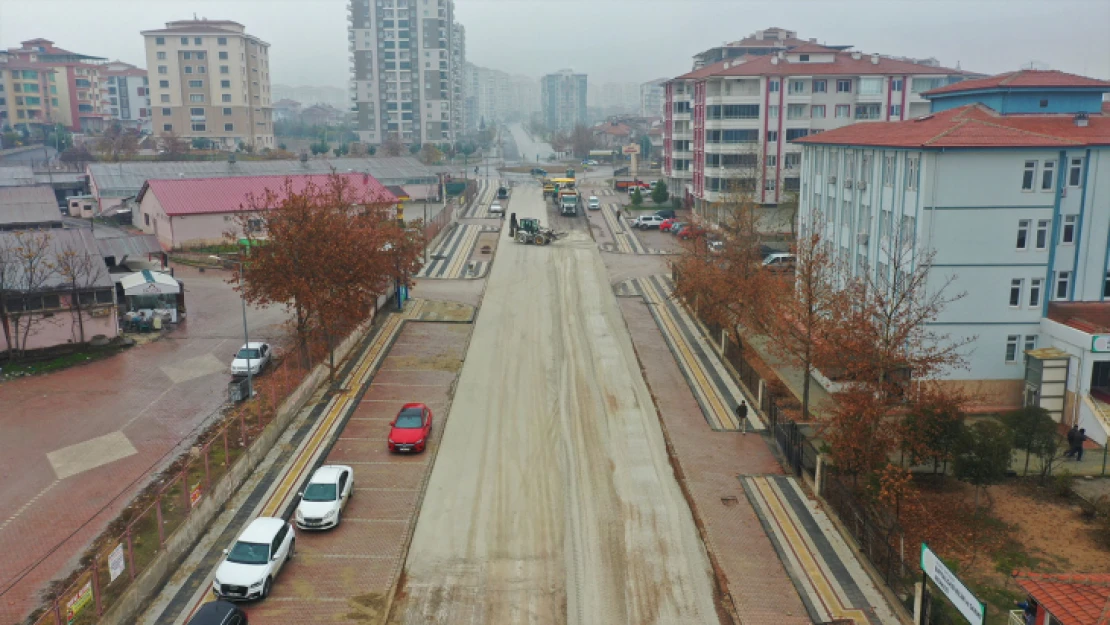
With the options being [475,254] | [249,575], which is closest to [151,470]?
[249,575]

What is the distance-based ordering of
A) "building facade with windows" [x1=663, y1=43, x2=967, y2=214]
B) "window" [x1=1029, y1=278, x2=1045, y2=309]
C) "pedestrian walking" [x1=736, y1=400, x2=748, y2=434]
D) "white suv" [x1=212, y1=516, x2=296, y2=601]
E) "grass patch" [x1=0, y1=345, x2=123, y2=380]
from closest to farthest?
"white suv" [x1=212, y1=516, x2=296, y2=601] → "pedestrian walking" [x1=736, y1=400, x2=748, y2=434] → "window" [x1=1029, y1=278, x2=1045, y2=309] → "grass patch" [x1=0, y1=345, x2=123, y2=380] → "building facade with windows" [x1=663, y1=43, x2=967, y2=214]

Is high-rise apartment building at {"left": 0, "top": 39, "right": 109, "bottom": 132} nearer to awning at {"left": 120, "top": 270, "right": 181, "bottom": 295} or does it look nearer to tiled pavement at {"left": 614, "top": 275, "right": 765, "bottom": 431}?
awning at {"left": 120, "top": 270, "right": 181, "bottom": 295}

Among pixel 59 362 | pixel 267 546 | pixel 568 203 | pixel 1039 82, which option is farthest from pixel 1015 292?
pixel 568 203

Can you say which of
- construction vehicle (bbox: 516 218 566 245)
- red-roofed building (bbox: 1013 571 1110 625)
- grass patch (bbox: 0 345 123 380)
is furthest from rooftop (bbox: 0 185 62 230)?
red-roofed building (bbox: 1013 571 1110 625)

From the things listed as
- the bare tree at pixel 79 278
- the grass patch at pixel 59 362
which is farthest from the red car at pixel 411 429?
the bare tree at pixel 79 278

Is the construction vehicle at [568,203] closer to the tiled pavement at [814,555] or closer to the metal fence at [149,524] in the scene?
the metal fence at [149,524]

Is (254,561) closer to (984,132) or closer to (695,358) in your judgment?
(695,358)
